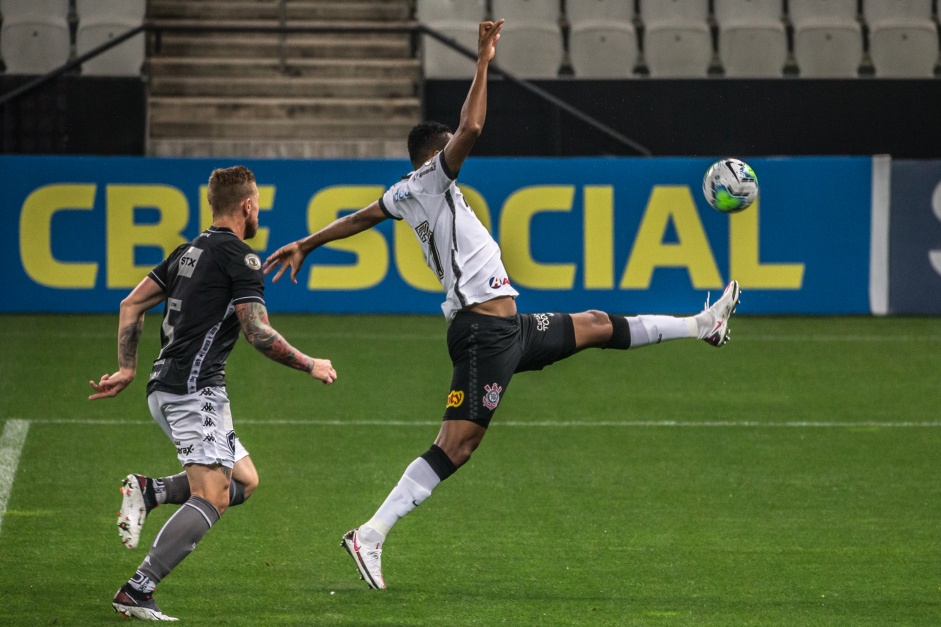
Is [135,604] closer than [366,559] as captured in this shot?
Yes

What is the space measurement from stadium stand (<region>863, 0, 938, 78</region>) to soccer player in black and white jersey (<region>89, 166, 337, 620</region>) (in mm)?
14574

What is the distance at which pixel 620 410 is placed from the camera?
31.4 ft

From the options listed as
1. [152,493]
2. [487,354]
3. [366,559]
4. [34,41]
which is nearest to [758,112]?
[34,41]

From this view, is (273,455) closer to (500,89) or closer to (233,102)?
(500,89)

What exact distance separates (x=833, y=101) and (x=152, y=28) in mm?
7968

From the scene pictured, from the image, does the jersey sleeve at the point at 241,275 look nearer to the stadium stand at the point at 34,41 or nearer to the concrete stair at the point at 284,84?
the concrete stair at the point at 284,84

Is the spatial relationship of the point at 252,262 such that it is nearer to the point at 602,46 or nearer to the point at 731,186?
the point at 731,186

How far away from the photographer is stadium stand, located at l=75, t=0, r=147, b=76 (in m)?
16.8

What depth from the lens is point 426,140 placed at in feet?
18.6

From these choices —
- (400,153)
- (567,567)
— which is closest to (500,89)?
(400,153)

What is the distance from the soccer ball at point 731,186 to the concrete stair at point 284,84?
9889mm

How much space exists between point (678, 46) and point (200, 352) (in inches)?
552

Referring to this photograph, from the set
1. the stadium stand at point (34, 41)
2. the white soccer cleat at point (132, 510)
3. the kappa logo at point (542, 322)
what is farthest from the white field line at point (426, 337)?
the white soccer cleat at point (132, 510)

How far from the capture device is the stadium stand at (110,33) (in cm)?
1684
